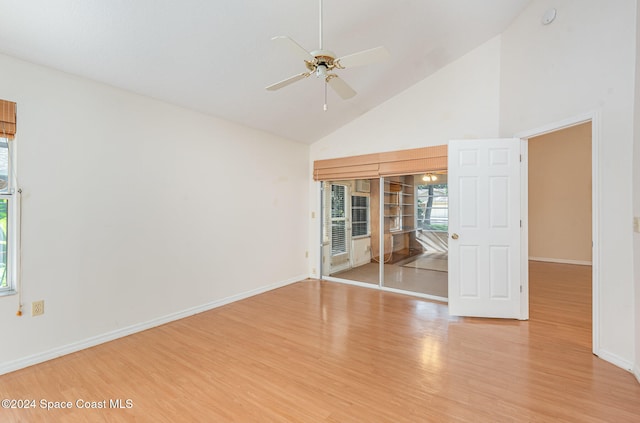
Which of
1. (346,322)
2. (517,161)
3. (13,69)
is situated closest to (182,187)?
(13,69)

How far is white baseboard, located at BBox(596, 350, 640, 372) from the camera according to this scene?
2239 millimetres

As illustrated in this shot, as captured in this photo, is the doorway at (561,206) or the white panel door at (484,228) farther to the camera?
the doorway at (561,206)

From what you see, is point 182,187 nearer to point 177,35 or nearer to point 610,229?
point 177,35

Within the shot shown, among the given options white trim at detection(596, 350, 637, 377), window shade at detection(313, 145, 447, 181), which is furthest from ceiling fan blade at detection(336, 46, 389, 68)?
white trim at detection(596, 350, 637, 377)

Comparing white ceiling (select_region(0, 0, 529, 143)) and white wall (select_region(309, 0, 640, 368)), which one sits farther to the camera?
white wall (select_region(309, 0, 640, 368))

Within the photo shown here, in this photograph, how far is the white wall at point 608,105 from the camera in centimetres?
227

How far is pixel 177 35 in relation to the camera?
2.38 metres

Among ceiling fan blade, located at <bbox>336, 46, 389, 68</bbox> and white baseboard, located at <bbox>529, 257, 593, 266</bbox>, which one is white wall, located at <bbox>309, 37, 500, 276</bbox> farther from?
white baseboard, located at <bbox>529, 257, 593, 266</bbox>

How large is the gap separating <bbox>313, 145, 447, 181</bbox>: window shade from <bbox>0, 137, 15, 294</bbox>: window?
3830 mm

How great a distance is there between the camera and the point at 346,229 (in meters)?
5.45

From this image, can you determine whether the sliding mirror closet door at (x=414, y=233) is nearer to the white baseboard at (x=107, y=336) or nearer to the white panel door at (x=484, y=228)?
the white panel door at (x=484, y=228)

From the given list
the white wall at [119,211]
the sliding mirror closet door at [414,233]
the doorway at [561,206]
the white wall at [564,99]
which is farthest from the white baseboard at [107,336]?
the doorway at [561,206]

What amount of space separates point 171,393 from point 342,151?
398 cm

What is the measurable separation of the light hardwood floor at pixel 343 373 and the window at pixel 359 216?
2.11 meters
